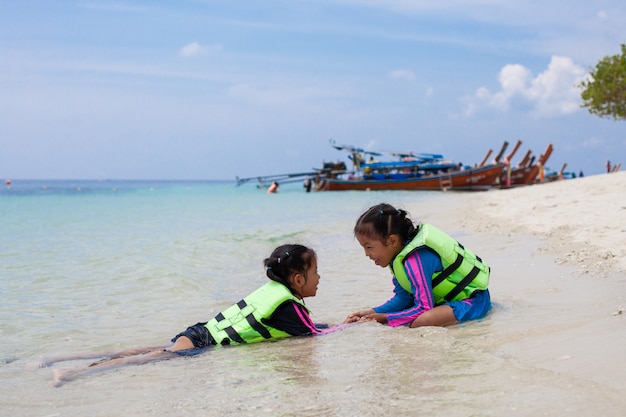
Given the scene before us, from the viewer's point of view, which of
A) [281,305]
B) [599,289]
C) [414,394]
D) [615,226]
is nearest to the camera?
[414,394]

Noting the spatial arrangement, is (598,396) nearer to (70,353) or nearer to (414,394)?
(414,394)

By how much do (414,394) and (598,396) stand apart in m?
0.76

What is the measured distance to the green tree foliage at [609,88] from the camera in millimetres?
28375

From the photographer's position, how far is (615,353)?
119 inches

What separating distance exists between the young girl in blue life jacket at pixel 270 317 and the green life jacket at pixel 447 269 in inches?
26.6

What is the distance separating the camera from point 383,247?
4.35 m

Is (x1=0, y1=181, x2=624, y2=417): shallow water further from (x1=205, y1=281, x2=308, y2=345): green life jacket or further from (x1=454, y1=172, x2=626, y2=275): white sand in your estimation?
(x1=454, y1=172, x2=626, y2=275): white sand

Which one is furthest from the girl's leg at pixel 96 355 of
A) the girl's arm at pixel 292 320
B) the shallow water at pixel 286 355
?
the girl's arm at pixel 292 320

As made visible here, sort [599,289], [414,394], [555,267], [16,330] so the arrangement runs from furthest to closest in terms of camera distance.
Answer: [555,267] → [16,330] → [599,289] → [414,394]

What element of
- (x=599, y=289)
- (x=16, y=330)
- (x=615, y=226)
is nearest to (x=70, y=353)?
(x=16, y=330)

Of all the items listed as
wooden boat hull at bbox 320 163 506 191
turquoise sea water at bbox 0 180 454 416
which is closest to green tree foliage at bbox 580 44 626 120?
wooden boat hull at bbox 320 163 506 191

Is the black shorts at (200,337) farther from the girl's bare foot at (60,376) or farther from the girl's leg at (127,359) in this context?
the girl's bare foot at (60,376)

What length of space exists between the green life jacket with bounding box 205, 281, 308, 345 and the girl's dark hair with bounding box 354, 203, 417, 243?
27.6 inches

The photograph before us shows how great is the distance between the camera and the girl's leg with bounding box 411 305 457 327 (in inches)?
166
